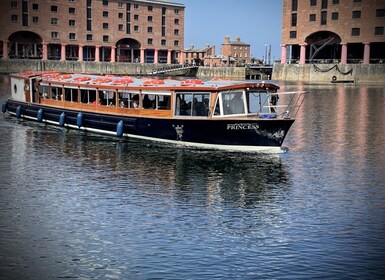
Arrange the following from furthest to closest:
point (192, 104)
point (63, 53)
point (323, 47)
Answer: point (63, 53)
point (323, 47)
point (192, 104)

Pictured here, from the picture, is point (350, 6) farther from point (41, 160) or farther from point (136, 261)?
point (136, 261)

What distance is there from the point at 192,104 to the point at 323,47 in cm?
9689

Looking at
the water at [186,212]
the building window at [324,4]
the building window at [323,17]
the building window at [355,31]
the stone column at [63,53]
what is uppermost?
the building window at [324,4]

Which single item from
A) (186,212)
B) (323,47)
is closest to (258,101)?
(186,212)

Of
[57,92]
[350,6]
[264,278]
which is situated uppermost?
[350,6]

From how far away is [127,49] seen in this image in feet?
455

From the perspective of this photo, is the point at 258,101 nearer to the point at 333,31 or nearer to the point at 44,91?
the point at 44,91

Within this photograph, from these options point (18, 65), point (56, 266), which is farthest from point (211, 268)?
point (18, 65)

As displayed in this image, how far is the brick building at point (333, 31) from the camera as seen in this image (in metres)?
113

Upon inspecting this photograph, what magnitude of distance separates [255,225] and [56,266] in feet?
22.9

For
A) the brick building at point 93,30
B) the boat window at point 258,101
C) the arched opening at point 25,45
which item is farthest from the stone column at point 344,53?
the boat window at point 258,101

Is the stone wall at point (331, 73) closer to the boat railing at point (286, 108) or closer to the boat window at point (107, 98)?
the boat railing at point (286, 108)

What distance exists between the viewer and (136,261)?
15789 millimetres

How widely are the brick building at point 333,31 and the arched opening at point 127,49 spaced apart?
35.8 metres
